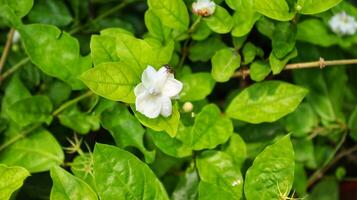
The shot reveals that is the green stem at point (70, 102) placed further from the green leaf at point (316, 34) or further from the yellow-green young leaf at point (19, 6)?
the green leaf at point (316, 34)

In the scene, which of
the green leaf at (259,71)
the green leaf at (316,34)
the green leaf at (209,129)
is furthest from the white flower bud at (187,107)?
the green leaf at (316,34)

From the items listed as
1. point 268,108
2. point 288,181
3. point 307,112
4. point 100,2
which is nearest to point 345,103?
point 307,112

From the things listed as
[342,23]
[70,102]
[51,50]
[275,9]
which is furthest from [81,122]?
[342,23]

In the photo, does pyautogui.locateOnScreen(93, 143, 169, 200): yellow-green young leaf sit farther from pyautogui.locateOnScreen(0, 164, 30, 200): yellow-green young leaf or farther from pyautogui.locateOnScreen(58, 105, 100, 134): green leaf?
pyautogui.locateOnScreen(58, 105, 100, 134): green leaf

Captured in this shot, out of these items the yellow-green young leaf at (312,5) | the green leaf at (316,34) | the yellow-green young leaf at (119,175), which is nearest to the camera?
the yellow-green young leaf at (119,175)

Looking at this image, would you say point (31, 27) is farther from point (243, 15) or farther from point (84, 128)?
point (243, 15)

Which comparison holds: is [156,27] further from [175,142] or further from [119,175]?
[119,175]
